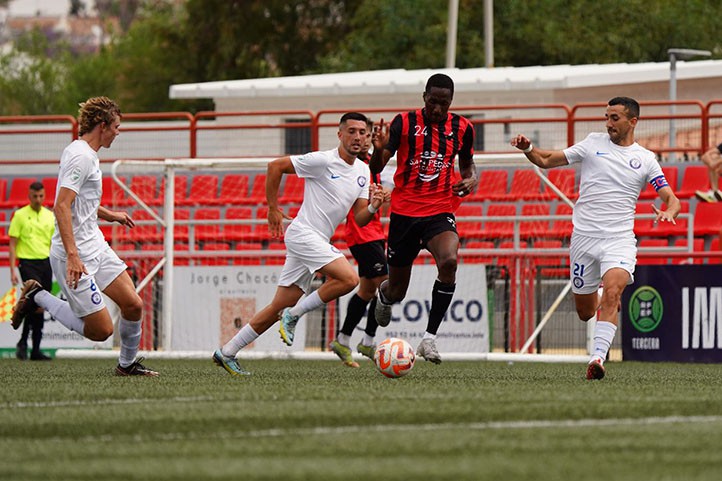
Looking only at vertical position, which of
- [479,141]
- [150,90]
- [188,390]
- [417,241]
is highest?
[150,90]

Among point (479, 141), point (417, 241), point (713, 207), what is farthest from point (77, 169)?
point (479, 141)

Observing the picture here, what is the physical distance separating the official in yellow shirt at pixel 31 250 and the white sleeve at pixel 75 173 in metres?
6.53

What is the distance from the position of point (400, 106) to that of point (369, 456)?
23.4 m

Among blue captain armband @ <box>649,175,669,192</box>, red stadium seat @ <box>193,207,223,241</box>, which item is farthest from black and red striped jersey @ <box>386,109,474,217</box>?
red stadium seat @ <box>193,207,223,241</box>

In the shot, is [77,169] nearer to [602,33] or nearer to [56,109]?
[602,33]

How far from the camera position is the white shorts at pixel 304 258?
39.1 feet

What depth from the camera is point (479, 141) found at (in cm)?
2411

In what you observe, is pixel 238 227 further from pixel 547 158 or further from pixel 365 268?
pixel 547 158

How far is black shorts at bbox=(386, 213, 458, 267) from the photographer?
11734 mm

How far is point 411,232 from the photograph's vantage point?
38.7 ft

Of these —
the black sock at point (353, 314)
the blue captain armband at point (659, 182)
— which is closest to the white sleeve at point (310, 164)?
the black sock at point (353, 314)

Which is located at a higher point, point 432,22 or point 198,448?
point 432,22

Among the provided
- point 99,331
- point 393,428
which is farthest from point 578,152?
point 393,428

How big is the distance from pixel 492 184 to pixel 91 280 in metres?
11.8
